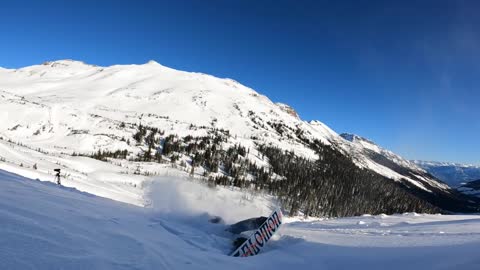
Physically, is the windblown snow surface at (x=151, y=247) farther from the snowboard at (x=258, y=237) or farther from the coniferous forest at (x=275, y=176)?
the coniferous forest at (x=275, y=176)

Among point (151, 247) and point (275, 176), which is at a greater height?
point (275, 176)

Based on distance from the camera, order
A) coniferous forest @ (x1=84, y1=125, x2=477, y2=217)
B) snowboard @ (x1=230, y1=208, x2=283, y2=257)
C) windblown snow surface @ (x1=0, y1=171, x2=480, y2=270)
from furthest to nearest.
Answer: coniferous forest @ (x1=84, y1=125, x2=477, y2=217)
snowboard @ (x1=230, y1=208, x2=283, y2=257)
windblown snow surface @ (x1=0, y1=171, x2=480, y2=270)

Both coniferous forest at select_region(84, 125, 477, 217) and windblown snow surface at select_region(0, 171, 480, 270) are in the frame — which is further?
coniferous forest at select_region(84, 125, 477, 217)

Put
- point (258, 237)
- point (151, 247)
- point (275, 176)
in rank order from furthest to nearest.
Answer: point (275, 176) → point (258, 237) → point (151, 247)

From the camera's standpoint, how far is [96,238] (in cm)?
739

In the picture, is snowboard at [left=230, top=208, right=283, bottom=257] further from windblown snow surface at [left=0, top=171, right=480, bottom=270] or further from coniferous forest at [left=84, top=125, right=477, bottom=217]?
coniferous forest at [left=84, top=125, right=477, bottom=217]

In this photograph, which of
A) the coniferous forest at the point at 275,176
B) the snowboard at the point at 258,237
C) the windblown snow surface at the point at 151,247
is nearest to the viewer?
the windblown snow surface at the point at 151,247

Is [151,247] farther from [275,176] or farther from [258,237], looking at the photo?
[275,176]

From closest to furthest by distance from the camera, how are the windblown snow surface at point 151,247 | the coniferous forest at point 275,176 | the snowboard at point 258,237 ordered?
the windblown snow surface at point 151,247 → the snowboard at point 258,237 → the coniferous forest at point 275,176

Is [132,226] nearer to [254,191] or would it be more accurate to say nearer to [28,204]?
[28,204]

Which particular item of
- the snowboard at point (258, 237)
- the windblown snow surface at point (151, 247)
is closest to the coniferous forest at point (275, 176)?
the snowboard at point (258, 237)

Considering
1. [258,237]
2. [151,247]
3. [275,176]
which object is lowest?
[258,237]

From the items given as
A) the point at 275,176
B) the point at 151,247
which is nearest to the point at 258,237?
the point at 151,247

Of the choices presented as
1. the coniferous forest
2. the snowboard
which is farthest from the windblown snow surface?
the coniferous forest
